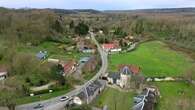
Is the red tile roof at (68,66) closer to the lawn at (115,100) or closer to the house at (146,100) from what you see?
the lawn at (115,100)

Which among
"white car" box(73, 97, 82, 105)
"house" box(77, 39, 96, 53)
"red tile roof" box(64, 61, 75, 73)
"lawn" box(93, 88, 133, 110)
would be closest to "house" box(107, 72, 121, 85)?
"lawn" box(93, 88, 133, 110)

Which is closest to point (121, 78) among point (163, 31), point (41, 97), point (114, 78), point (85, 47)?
point (114, 78)

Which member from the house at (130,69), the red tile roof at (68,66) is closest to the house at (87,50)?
the red tile roof at (68,66)

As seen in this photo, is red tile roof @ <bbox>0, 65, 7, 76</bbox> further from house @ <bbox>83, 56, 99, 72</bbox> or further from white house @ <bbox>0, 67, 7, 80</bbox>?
house @ <bbox>83, 56, 99, 72</bbox>

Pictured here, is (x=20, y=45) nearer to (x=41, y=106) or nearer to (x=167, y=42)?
(x=41, y=106)

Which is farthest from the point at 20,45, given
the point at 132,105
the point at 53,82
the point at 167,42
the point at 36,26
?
the point at 167,42

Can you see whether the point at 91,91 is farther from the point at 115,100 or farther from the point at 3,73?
the point at 3,73

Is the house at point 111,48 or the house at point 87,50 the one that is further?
the house at point 111,48
